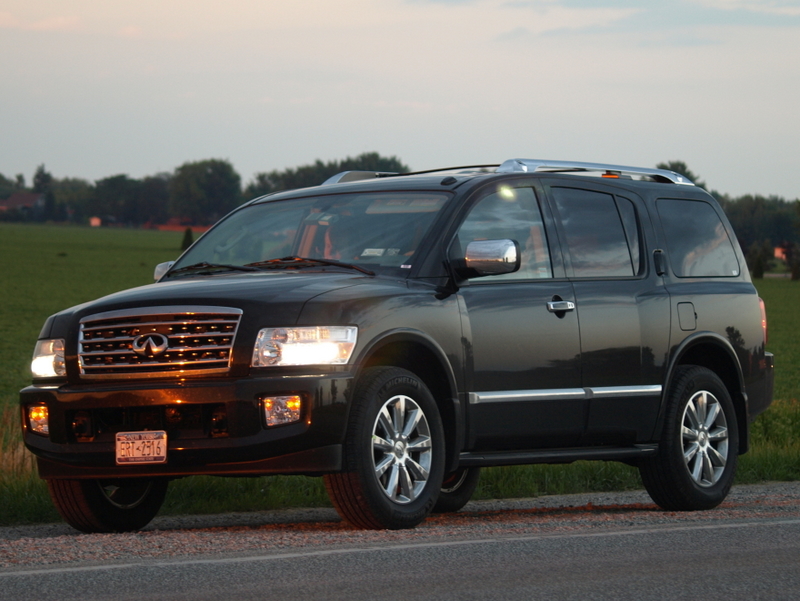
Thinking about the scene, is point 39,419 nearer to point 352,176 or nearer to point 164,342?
point 164,342

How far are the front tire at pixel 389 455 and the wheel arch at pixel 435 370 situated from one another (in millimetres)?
169

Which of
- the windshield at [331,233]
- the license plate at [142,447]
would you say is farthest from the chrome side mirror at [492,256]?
the license plate at [142,447]

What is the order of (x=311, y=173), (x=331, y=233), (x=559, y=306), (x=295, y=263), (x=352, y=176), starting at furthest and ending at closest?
(x=311, y=173), (x=352, y=176), (x=559, y=306), (x=331, y=233), (x=295, y=263)

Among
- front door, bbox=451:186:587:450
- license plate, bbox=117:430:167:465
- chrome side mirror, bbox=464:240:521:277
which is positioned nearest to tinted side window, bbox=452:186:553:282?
front door, bbox=451:186:587:450

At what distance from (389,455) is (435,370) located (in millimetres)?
727

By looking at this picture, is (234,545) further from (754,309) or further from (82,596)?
(754,309)

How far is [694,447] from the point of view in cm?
963

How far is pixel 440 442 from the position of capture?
7758mm

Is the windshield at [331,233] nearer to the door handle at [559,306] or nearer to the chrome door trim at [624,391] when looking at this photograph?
the door handle at [559,306]

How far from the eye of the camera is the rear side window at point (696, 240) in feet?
32.7

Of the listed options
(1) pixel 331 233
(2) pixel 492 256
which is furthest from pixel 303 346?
(1) pixel 331 233

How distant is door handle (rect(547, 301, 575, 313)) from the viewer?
28.3 feet

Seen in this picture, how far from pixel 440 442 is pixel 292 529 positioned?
1059 mm


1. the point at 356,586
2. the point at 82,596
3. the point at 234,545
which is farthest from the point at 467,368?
the point at 82,596
